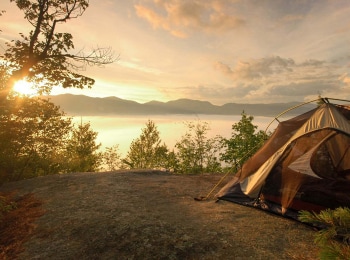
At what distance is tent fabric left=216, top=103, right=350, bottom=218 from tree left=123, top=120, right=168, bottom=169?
33.7 m

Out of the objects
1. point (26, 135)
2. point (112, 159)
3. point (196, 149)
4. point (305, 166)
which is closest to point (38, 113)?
point (26, 135)

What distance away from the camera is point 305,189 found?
7016 millimetres

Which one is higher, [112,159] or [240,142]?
[240,142]

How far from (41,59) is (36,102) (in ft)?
7.79

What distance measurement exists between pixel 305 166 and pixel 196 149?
31.4 m

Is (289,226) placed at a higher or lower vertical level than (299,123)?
lower

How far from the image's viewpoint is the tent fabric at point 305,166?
267 inches

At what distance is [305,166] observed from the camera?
725 centimetres

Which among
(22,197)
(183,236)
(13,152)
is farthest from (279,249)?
(13,152)

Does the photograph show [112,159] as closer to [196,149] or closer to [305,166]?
[196,149]

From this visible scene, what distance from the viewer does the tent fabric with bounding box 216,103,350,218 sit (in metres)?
6.78

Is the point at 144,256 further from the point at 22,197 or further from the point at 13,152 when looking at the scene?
the point at 13,152

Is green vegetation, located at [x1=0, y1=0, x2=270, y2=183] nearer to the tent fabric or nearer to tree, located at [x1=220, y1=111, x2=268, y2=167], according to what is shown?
tree, located at [x1=220, y1=111, x2=268, y2=167]

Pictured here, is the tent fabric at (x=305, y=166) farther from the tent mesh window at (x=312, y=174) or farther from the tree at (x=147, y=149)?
the tree at (x=147, y=149)
